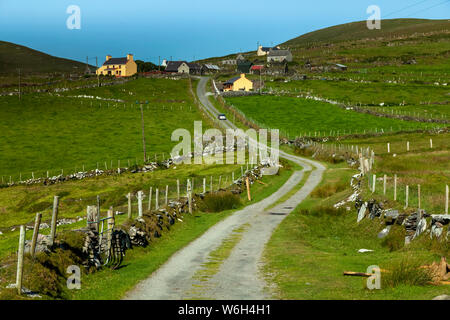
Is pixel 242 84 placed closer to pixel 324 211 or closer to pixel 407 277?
pixel 324 211

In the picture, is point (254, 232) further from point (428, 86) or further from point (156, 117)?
point (428, 86)

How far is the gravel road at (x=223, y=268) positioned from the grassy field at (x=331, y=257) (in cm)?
75

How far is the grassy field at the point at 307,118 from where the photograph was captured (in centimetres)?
10812

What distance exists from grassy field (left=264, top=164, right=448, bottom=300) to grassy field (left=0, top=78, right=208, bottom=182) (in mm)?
52683

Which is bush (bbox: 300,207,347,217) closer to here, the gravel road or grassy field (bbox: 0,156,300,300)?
the gravel road

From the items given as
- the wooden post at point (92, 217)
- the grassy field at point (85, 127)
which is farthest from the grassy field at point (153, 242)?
the grassy field at point (85, 127)

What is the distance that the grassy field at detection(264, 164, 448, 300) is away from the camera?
55.2ft

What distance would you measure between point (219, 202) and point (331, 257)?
819 inches

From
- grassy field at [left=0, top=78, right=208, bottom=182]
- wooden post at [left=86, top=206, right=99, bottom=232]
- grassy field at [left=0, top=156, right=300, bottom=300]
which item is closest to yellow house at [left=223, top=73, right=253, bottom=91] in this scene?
grassy field at [left=0, top=78, right=208, bottom=182]

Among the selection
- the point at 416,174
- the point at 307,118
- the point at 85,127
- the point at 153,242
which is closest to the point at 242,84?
the point at 307,118

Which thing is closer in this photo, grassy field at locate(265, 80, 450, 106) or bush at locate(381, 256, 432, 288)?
bush at locate(381, 256, 432, 288)

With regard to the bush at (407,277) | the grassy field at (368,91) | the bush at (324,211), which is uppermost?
the grassy field at (368,91)

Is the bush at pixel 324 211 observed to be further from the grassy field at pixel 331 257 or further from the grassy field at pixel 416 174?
the grassy field at pixel 416 174
